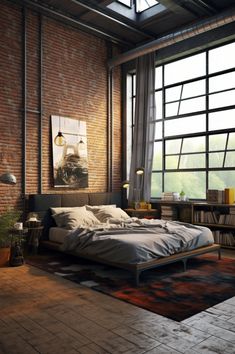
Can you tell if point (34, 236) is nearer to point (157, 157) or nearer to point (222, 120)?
point (157, 157)

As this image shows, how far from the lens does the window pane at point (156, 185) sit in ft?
26.2

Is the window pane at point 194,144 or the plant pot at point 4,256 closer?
the plant pot at point 4,256

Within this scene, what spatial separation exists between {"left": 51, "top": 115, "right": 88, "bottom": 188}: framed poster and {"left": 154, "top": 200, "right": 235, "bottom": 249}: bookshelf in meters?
1.94

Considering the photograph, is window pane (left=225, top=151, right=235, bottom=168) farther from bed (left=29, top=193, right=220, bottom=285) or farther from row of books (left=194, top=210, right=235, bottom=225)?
bed (left=29, top=193, right=220, bottom=285)

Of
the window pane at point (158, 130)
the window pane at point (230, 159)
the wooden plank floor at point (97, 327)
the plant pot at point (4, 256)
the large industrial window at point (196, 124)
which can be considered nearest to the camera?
the wooden plank floor at point (97, 327)

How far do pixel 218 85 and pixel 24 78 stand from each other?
4.07 metres

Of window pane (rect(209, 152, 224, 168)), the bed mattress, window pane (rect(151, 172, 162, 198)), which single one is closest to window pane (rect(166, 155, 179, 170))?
window pane (rect(151, 172, 162, 198))

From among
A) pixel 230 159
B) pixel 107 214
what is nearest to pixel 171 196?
pixel 230 159

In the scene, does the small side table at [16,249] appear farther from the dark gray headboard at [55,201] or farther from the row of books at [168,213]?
the row of books at [168,213]

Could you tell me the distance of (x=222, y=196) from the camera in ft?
21.1

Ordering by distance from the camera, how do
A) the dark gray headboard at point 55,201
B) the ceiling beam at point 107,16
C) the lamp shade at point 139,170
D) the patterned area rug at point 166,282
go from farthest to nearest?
the lamp shade at point 139,170 < the ceiling beam at point 107,16 < the dark gray headboard at point 55,201 < the patterned area rug at point 166,282

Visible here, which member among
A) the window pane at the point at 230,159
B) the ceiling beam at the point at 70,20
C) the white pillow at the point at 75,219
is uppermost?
the ceiling beam at the point at 70,20

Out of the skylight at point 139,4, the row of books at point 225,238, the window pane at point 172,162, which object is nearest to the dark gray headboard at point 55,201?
the window pane at point 172,162

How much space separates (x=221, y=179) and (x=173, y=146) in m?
1.43
